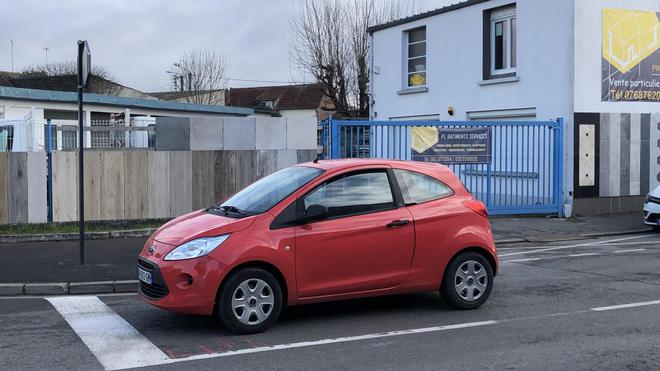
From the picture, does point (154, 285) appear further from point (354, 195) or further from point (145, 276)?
point (354, 195)

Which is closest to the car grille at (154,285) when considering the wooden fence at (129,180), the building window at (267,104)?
the wooden fence at (129,180)

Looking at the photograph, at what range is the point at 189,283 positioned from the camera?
6.24m

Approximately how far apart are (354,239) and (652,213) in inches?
395

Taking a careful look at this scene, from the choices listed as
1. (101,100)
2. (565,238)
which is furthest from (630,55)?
(101,100)

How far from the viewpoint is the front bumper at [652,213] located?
47.0 ft

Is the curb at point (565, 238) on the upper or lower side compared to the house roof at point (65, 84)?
lower

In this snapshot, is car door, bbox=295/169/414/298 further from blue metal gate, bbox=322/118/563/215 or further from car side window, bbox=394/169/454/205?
blue metal gate, bbox=322/118/563/215

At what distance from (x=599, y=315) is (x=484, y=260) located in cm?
129

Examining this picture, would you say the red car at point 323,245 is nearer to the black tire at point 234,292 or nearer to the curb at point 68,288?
the black tire at point 234,292

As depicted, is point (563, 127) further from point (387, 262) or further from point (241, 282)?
point (241, 282)

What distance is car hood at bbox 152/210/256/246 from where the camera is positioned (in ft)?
21.0

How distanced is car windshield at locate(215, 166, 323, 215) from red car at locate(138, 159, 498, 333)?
19 mm

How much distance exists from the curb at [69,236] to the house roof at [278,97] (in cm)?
3981

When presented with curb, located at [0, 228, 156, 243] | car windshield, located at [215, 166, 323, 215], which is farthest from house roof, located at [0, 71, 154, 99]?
car windshield, located at [215, 166, 323, 215]
